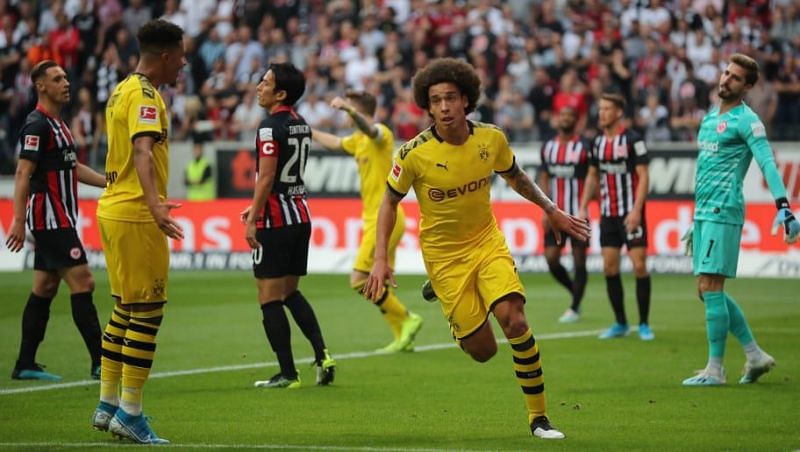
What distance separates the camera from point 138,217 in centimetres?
820

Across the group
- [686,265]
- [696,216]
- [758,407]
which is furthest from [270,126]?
[686,265]

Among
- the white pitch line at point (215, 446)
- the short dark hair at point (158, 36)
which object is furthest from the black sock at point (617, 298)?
the short dark hair at point (158, 36)

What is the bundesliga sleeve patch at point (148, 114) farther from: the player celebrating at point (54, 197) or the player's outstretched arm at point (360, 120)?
the player's outstretched arm at point (360, 120)

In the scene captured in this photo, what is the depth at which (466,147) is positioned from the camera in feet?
28.1

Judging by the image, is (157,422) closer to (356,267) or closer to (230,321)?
(356,267)

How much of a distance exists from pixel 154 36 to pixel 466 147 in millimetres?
2035

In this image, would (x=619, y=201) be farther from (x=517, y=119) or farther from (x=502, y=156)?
(x=517, y=119)

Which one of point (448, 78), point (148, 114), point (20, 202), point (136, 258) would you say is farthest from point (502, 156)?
point (20, 202)

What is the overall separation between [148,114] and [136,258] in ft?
2.85

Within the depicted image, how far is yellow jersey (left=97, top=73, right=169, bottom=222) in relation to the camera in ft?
26.6

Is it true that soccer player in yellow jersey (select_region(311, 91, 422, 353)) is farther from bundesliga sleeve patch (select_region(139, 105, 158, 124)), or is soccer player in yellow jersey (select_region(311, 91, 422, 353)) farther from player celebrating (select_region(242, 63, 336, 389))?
bundesliga sleeve patch (select_region(139, 105, 158, 124))

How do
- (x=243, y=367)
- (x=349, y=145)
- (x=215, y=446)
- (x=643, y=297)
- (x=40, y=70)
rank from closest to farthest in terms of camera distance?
1. (x=215, y=446)
2. (x=40, y=70)
3. (x=243, y=367)
4. (x=349, y=145)
5. (x=643, y=297)

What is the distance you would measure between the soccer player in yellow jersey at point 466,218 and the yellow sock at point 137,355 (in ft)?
4.78

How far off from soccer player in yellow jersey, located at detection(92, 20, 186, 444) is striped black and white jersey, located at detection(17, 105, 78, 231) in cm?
300
